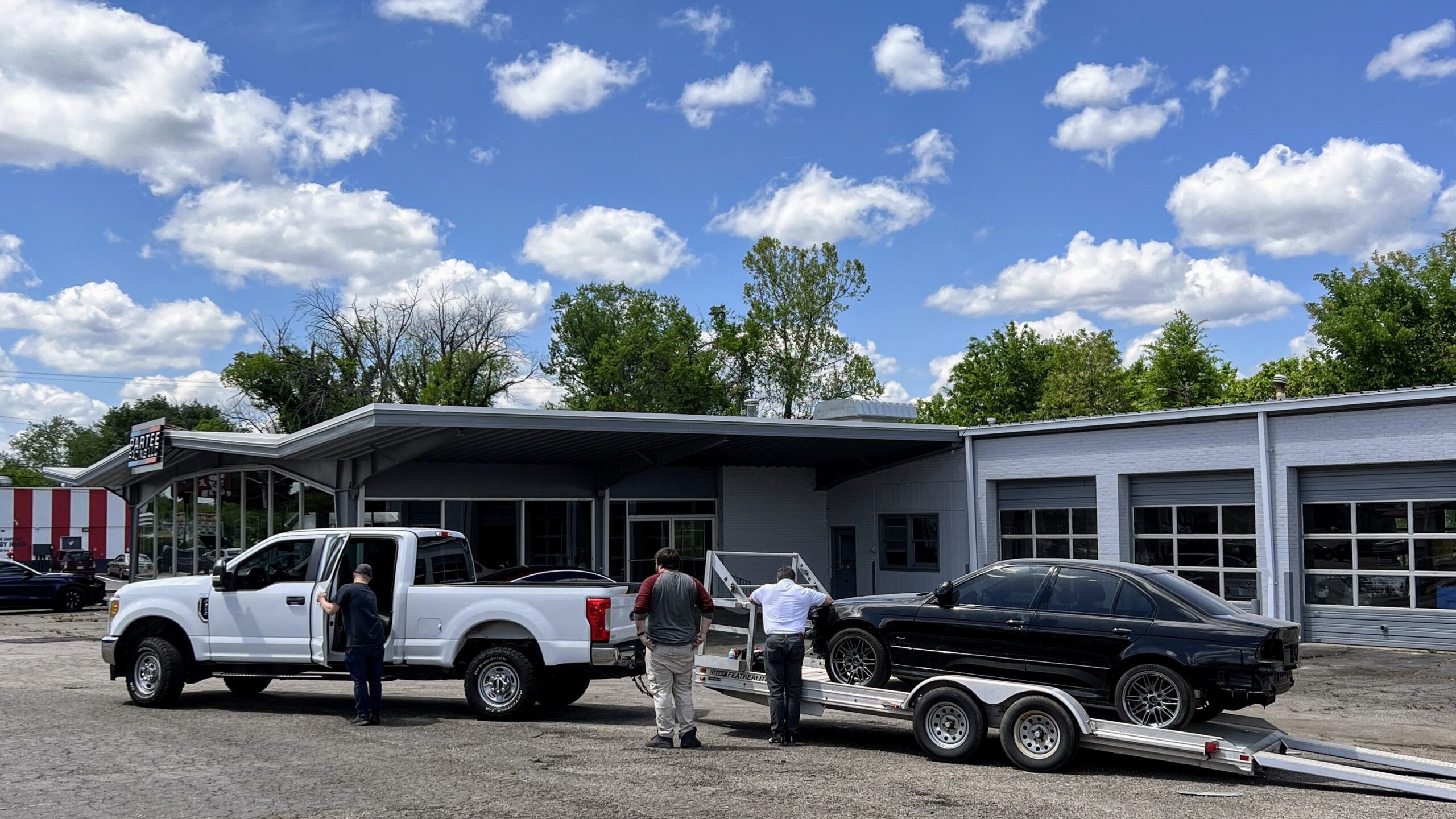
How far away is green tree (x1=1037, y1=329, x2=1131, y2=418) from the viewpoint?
53.2 metres

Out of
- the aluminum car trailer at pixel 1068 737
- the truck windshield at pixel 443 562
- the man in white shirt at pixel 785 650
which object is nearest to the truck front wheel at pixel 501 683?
the truck windshield at pixel 443 562

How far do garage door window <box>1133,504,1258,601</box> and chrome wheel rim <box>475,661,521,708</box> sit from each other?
518 inches

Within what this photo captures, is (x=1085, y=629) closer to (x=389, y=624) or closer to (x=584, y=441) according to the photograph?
(x=389, y=624)

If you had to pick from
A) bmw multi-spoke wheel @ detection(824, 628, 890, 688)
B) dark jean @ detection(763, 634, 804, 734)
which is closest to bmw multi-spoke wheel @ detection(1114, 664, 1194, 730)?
bmw multi-spoke wheel @ detection(824, 628, 890, 688)

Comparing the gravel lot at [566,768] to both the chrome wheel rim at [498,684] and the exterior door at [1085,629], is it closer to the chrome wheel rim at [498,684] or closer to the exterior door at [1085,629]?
the chrome wheel rim at [498,684]

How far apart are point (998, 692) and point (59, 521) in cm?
5600

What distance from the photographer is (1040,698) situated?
9852 millimetres

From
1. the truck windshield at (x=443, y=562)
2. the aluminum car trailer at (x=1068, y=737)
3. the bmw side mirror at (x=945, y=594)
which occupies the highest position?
the truck windshield at (x=443, y=562)

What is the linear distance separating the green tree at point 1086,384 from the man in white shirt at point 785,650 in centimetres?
4407

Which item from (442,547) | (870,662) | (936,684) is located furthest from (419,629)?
(936,684)

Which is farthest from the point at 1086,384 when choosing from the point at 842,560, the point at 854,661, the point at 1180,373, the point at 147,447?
the point at 854,661

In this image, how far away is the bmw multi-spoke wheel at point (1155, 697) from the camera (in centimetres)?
1002

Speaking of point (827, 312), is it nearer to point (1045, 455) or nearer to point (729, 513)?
point (729, 513)

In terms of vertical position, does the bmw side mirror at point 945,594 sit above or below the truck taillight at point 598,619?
above
